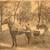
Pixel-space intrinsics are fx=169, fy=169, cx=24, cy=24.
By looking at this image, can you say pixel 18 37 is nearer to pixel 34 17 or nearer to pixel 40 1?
pixel 34 17

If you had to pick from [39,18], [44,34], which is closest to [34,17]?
[39,18]

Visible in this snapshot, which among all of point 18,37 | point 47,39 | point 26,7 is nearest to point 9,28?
point 18,37

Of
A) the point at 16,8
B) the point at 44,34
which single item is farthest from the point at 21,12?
the point at 44,34

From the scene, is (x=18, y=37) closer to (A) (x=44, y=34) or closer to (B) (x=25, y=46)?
(B) (x=25, y=46)

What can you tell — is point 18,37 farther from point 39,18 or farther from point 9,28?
point 39,18

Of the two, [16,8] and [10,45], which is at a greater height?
→ [16,8]

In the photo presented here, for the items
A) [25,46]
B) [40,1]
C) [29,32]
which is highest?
[40,1]

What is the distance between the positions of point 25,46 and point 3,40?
0.19 meters

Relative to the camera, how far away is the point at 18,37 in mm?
1398

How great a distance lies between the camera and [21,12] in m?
1.41

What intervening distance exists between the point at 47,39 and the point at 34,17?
21 centimetres

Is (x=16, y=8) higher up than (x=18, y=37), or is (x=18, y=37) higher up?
(x=16, y=8)

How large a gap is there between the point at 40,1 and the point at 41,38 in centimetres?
30

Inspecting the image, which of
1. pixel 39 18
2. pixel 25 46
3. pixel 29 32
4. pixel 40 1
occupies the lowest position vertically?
pixel 25 46
